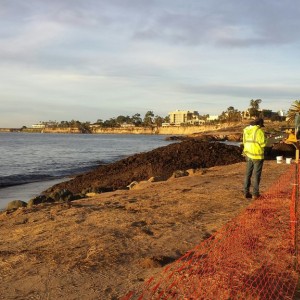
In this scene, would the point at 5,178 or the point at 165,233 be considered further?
the point at 5,178

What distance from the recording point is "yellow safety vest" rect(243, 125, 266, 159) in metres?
9.71

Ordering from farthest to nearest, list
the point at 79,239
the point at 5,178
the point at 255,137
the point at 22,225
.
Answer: the point at 5,178 → the point at 255,137 → the point at 22,225 → the point at 79,239

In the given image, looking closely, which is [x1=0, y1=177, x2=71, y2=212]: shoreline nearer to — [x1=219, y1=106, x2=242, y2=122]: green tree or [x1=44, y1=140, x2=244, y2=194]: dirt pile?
[x1=44, y1=140, x2=244, y2=194]: dirt pile

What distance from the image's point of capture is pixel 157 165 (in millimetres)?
22250

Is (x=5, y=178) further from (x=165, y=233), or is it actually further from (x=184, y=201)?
(x=165, y=233)

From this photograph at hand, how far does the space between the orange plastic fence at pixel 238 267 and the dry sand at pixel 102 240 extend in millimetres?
331

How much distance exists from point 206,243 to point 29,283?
2.88 metres

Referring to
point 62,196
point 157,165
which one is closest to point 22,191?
point 157,165

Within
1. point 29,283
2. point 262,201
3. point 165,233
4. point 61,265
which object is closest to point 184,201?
point 262,201

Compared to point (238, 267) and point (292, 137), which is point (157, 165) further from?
point (238, 267)

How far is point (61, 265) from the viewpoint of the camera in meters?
5.73

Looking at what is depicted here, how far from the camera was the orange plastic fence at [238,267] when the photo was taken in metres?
4.77

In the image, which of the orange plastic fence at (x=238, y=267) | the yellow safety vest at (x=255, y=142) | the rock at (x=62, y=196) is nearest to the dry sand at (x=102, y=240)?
the orange plastic fence at (x=238, y=267)

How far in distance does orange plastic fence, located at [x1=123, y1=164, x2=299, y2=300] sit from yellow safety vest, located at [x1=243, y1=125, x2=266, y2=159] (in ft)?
6.90
